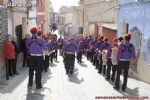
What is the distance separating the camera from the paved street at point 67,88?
1055 centimetres

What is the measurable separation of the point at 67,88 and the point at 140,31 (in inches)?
181

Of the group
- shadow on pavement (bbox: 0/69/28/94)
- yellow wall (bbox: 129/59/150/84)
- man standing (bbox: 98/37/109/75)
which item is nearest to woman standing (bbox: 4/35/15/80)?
shadow on pavement (bbox: 0/69/28/94)

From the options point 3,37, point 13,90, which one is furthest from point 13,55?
point 13,90

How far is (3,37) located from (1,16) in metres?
0.93

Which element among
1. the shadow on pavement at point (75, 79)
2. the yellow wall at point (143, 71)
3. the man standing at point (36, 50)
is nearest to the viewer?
the man standing at point (36, 50)

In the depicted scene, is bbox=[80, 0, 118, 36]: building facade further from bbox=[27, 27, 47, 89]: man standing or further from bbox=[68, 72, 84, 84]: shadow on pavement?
bbox=[27, 27, 47, 89]: man standing

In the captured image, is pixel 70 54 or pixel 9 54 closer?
pixel 9 54

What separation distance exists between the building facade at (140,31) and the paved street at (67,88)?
0.59 m

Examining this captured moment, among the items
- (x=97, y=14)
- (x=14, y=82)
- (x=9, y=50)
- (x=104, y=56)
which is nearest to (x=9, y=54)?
(x=9, y=50)

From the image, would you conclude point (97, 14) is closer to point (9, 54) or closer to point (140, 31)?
point (140, 31)

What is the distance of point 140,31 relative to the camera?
14367 mm

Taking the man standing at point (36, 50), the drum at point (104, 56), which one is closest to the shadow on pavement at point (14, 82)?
the man standing at point (36, 50)

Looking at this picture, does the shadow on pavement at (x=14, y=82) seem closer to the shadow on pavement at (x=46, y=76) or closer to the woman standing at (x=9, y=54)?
the woman standing at (x=9, y=54)

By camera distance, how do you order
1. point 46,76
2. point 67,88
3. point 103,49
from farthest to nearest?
point 103,49 < point 46,76 < point 67,88
